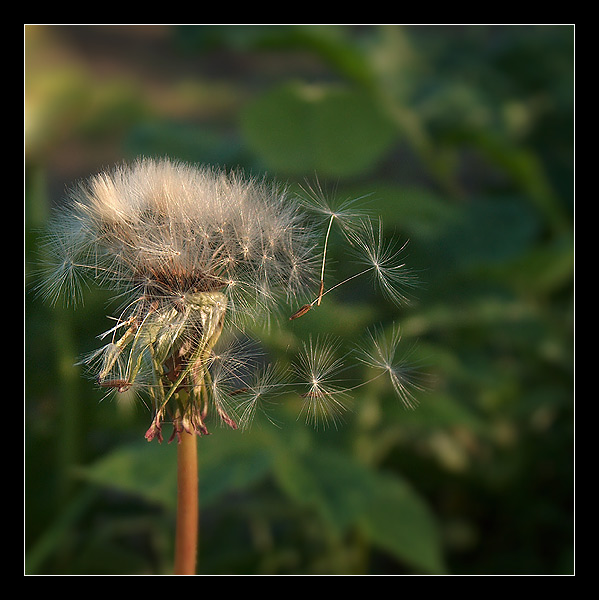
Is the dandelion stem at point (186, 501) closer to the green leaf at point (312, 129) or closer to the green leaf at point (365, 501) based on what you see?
the green leaf at point (365, 501)

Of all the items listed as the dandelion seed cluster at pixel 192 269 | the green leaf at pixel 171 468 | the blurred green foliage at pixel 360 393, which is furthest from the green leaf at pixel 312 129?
the dandelion seed cluster at pixel 192 269

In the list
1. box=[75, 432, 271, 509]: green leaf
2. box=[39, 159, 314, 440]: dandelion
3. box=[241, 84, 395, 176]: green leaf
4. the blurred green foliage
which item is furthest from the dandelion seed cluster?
box=[241, 84, 395, 176]: green leaf

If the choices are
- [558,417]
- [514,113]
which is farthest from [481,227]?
[514,113]

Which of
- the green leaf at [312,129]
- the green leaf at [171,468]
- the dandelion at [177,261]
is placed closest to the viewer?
the dandelion at [177,261]

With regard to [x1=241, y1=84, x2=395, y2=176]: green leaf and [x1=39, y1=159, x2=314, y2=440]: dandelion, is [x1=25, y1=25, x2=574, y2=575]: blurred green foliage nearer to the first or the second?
[x1=241, y1=84, x2=395, y2=176]: green leaf

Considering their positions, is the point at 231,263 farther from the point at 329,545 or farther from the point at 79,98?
the point at 79,98

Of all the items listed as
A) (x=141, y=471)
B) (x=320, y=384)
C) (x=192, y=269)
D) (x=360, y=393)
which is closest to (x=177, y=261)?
(x=192, y=269)
